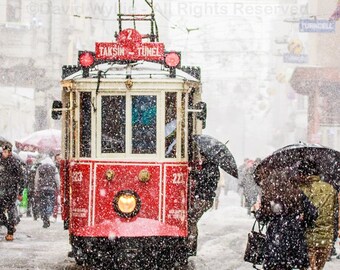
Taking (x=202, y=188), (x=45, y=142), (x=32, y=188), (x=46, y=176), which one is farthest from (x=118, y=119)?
(x=45, y=142)

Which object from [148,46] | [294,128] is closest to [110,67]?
[148,46]

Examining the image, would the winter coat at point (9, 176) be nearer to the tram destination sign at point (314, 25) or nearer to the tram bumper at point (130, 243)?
the tram bumper at point (130, 243)

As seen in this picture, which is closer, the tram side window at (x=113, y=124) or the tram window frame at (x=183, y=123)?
the tram side window at (x=113, y=124)

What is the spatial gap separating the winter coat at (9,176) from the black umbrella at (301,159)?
704cm

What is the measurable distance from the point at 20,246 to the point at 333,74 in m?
21.3

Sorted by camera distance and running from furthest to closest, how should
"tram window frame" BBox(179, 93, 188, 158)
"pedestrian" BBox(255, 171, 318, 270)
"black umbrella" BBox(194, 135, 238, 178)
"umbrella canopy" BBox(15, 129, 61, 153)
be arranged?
"umbrella canopy" BBox(15, 129, 61, 153)
"black umbrella" BBox(194, 135, 238, 178)
"tram window frame" BBox(179, 93, 188, 158)
"pedestrian" BBox(255, 171, 318, 270)

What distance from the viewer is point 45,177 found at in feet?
65.2

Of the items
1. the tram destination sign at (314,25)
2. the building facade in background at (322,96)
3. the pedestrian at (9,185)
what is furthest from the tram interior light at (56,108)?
the building facade in background at (322,96)

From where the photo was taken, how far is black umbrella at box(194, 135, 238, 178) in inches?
495

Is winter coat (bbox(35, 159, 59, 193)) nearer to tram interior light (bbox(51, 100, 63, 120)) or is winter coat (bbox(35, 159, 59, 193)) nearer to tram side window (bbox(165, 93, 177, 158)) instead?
tram interior light (bbox(51, 100, 63, 120))

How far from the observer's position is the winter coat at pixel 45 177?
65.0 feet

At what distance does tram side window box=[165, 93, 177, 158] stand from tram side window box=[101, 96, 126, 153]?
1.96 feet

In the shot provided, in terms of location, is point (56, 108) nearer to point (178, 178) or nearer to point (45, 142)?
point (178, 178)

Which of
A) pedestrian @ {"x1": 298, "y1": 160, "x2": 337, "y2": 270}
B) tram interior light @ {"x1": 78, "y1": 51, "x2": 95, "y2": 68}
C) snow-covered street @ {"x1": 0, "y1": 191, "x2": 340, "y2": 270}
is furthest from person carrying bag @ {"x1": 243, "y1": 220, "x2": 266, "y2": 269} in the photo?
tram interior light @ {"x1": 78, "y1": 51, "x2": 95, "y2": 68}
